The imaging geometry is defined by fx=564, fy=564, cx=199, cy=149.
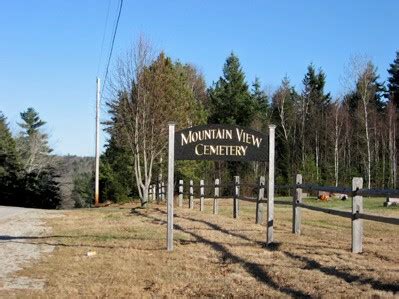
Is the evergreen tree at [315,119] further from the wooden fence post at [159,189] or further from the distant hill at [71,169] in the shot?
the distant hill at [71,169]

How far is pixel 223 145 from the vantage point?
11617 millimetres

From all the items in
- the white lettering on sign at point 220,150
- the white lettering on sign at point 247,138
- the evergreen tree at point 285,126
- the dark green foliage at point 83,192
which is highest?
the evergreen tree at point 285,126

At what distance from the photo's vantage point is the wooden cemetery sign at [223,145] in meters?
11.5

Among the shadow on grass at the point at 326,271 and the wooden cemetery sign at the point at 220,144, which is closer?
the shadow on grass at the point at 326,271

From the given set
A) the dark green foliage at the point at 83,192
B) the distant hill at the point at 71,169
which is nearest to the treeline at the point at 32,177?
the dark green foliage at the point at 83,192

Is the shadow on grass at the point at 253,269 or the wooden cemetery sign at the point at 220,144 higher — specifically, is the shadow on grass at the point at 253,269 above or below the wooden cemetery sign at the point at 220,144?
below

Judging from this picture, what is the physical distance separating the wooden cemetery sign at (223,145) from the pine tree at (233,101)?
1839 inches

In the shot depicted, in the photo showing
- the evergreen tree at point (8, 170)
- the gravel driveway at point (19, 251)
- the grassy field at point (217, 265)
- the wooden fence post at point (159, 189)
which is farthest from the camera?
the evergreen tree at point (8, 170)

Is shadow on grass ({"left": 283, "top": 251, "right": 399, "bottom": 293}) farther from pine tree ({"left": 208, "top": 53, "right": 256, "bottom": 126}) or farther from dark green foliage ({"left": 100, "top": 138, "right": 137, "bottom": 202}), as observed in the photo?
pine tree ({"left": 208, "top": 53, "right": 256, "bottom": 126})

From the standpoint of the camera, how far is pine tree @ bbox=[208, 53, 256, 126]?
198 ft

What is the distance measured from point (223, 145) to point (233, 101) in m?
49.5

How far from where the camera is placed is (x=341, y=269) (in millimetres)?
8328

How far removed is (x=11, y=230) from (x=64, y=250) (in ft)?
16.7

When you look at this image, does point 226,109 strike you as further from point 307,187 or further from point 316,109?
point 307,187
